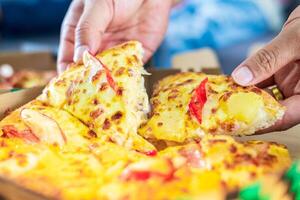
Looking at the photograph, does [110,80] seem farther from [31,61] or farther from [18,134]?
[31,61]

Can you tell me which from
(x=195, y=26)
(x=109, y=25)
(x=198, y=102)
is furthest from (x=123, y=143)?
(x=195, y=26)

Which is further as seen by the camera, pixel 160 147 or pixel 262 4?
pixel 262 4

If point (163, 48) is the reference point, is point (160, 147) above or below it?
above

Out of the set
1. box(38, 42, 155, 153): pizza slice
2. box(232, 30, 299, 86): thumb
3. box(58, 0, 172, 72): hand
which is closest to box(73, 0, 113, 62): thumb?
box(58, 0, 172, 72): hand

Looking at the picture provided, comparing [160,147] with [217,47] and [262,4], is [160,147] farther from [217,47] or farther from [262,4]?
[262,4]

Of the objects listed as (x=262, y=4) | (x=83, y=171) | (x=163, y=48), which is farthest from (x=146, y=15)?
(x=262, y=4)

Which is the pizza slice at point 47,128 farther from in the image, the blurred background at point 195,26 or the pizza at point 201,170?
the blurred background at point 195,26

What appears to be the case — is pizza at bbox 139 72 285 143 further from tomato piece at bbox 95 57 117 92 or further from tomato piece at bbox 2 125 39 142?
tomato piece at bbox 2 125 39 142
